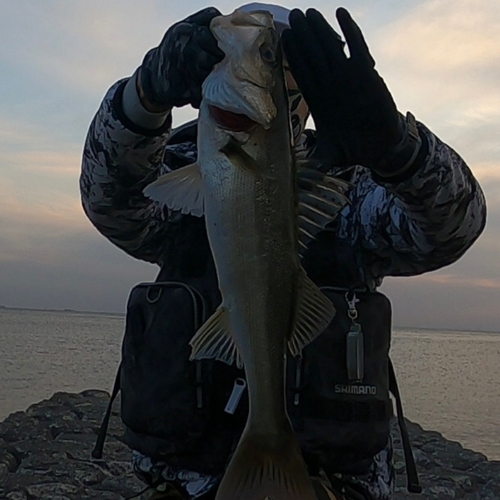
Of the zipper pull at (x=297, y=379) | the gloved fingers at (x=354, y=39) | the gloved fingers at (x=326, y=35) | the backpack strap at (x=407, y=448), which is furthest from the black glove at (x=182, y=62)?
the backpack strap at (x=407, y=448)

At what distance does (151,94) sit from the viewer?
308cm

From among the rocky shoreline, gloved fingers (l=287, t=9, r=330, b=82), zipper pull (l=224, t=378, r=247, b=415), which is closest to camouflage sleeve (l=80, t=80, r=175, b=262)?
gloved fingers (l=287, t=9, r=330, b=82)

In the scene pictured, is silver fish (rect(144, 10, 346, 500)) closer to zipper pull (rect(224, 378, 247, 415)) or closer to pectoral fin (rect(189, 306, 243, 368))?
pectoral fin (rect(189, 306, 243, 368))

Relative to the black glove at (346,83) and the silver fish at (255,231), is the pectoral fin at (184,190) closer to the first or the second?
the silver fish at (255,231)

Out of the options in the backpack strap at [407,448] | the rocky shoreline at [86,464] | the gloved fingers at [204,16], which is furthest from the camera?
the rocky shoreline at [86,464]

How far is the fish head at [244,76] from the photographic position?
8.29ft

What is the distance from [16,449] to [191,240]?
23.0 ft

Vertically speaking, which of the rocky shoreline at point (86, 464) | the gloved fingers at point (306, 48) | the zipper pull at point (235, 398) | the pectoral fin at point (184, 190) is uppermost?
the gloved fingers at point (306, 48)

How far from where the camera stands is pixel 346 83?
2.94m

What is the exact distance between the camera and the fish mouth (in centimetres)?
254

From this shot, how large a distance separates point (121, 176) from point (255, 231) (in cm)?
116

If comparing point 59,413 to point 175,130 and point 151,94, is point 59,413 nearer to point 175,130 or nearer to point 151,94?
point 175,130

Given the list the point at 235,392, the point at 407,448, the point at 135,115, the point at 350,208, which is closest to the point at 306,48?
the point at 135,115

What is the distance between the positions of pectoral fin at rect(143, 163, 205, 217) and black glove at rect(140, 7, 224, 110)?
0.32 meters
